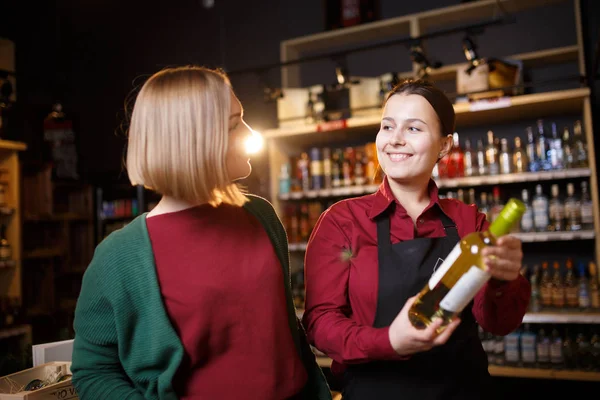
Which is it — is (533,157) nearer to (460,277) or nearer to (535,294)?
(535,294)

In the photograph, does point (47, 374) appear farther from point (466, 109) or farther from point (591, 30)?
point (591, 30)

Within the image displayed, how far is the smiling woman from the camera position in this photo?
1.25 meters

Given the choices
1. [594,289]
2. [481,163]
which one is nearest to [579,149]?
[481,163]

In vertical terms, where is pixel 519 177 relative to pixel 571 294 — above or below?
above

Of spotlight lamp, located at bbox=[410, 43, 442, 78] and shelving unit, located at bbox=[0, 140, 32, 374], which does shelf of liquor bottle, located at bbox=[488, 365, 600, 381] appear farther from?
shelving unit, located at bbox=[0, 140, 32, 374]

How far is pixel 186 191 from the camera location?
43.0 inches

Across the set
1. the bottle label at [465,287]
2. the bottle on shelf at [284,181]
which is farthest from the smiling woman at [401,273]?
the bottle on shelf at [284,181]

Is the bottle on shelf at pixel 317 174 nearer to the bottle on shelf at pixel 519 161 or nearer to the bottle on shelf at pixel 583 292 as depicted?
the bottle on shelf at pixel 519 161

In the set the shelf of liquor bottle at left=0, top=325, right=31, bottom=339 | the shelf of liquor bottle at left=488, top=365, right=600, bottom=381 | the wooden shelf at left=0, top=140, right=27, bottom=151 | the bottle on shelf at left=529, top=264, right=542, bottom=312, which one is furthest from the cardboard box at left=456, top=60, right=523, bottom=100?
the shelf of liquor bottle at left=0, top=325, right=31, bottom=339

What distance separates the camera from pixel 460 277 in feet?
3.17

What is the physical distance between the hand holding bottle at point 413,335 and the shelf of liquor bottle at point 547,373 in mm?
2787

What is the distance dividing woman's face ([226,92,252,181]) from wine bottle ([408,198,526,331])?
508 millimetres

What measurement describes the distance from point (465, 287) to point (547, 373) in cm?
291

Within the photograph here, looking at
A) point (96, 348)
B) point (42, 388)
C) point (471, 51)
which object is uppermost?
point (471, 51)
